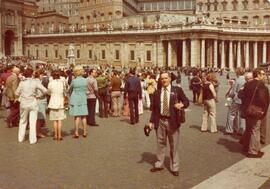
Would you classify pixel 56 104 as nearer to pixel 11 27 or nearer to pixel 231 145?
pixel 231 145

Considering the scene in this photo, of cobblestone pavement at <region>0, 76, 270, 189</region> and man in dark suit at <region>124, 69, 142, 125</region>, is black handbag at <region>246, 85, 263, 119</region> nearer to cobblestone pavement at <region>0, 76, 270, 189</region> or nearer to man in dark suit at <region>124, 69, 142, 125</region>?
cobblestone pavement at <region>0, 76, 270, 189</region>

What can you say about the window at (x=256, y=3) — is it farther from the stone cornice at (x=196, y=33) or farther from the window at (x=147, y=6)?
the window at (x=147, y=6)

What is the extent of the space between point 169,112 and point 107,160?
2461mm

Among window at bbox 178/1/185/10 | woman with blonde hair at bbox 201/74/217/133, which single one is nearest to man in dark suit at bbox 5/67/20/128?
woman with blonde hair at bbox 201/74/217/133

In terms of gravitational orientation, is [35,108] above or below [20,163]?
above

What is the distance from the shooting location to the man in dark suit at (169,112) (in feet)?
35.0

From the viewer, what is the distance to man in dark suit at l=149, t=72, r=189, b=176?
35.0ft

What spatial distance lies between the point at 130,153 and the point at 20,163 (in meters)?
2.95

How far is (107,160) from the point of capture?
1223 centimetres

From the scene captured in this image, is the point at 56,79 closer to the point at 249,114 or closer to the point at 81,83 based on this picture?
the point at 81,83

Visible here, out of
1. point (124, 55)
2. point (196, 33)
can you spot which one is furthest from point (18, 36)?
point (196, 33)

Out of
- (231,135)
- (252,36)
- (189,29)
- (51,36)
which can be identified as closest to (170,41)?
(189,29)

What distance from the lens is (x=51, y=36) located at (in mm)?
102625

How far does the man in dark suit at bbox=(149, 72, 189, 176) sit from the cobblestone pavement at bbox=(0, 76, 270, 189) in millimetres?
670
